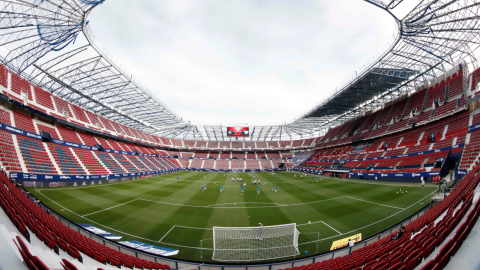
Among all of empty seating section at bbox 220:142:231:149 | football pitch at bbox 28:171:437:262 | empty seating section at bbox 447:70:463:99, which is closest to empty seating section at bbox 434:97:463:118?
empty seating section at bbox 447:70:463:99

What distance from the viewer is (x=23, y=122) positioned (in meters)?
23.2

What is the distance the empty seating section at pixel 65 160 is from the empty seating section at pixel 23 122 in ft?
9.54

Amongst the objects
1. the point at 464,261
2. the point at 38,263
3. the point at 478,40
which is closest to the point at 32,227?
the point at 38,263

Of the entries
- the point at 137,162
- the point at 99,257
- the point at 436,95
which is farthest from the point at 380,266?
the point at 137,162

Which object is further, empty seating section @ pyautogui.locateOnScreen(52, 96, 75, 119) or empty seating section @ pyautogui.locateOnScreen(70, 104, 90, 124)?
empty seating section @ pyautogui.locateOnScreen(70, 104, 90, 124)

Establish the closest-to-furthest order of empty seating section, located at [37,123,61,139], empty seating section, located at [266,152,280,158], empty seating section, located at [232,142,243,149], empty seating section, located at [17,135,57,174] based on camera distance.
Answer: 1. empty seating section, located at [17,135,57,174]
2. empty seating section, located at [37,123,61,139]
3. empty seating section, located at [266,152,280,158]
4. empty seating section, located at [232,142,243,149]

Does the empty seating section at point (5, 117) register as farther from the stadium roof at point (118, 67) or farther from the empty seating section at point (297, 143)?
the empty seating section at point (297, 143)

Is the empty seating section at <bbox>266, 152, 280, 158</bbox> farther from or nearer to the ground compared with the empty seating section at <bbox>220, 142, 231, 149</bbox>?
nearer to the ground

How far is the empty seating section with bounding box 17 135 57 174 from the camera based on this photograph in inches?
774

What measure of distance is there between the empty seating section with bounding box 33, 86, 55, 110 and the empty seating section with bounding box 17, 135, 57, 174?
8.54m

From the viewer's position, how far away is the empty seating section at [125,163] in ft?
111

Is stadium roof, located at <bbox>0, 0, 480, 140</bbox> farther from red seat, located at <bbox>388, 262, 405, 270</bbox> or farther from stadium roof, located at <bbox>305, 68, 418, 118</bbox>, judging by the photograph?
red seat, located at <bbox>388, 262, 405, 270</bbox>

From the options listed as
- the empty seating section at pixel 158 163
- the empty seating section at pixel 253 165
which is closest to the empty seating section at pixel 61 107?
the empty seating section at pixel 158 163

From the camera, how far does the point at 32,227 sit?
18.8 feet
